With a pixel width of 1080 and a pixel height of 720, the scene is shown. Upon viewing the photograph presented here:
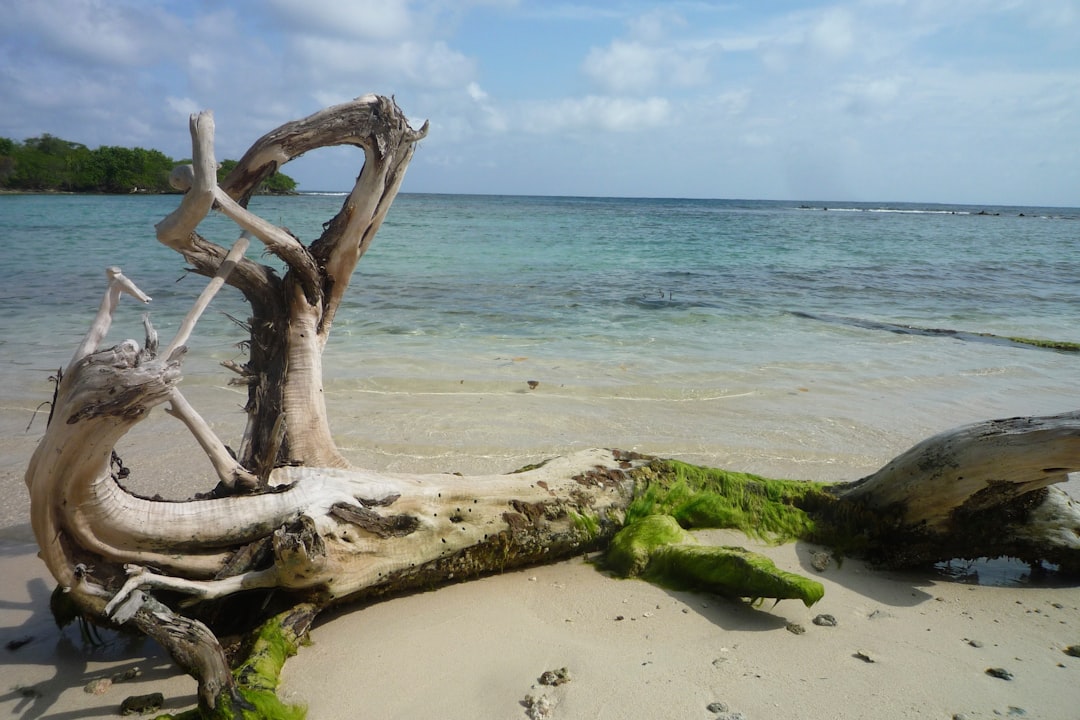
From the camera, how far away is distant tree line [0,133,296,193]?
76.6 m

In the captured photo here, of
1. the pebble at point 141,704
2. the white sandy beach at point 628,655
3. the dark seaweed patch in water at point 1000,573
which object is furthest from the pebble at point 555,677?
the dark seaweed patch in water at point 1000,573

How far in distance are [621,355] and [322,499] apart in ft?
22.7

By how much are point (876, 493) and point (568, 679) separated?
2452mm

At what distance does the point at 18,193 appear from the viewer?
247 ft

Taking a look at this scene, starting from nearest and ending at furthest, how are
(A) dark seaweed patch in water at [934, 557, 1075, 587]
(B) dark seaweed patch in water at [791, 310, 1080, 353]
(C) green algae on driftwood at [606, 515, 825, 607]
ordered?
(C) green algae on driftwood at [606, 515, 825, 607] < (A) dark seaweed patch in water at [934, 557, 1075, 587] < (B) dark seaweed patch in water at [791, 310, 1080, 353]

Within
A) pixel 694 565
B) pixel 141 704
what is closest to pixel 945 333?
pixel 694 565

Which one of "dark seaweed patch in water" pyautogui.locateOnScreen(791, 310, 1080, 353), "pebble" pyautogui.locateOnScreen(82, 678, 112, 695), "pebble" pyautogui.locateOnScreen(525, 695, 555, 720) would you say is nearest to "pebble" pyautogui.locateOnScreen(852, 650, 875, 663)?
"pebble" pyautogui.locateOnScreen(525, 695, 555, 720)

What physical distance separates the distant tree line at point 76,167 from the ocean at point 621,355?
6541 cm

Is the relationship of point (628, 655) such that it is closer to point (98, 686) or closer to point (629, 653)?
point (629, 653)

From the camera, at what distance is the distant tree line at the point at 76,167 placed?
3014 inches

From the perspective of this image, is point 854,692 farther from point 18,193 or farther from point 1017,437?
point 18,193

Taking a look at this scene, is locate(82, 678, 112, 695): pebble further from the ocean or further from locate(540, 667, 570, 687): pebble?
locate(540, 667, 570, 687): pebble

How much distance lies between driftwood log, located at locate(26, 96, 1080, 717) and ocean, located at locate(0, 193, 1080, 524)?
659 millimetres

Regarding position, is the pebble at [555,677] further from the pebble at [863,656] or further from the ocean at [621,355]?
the ocean at [621,355]
